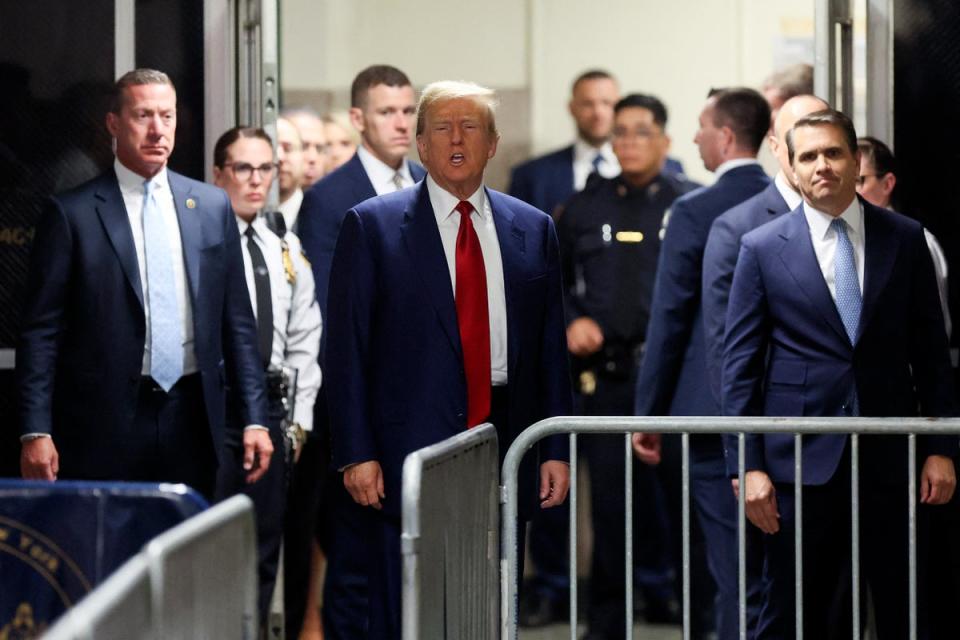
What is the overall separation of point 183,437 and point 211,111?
4.70 ft

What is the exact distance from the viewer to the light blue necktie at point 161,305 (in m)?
5.41

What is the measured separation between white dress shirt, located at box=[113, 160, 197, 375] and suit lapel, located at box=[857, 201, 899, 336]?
6.06 ft

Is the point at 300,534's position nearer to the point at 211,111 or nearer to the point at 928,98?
the point at 211,111

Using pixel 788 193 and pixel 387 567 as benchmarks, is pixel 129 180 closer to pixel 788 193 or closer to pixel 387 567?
pixel 387 567

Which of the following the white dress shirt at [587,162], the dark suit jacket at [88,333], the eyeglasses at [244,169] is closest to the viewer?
the dark suit jacket at [88,333]

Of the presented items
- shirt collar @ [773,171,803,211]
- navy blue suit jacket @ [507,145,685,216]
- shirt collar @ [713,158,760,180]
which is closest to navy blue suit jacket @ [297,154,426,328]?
shirt collar @ [713,158,760,180]

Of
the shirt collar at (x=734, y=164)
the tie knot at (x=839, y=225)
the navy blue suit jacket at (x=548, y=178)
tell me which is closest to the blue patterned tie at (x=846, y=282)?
the tie knot at (x=839, y=225)

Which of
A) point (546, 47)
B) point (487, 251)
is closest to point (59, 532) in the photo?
point (487, 251)

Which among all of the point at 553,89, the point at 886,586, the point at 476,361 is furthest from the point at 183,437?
the point at 553,89

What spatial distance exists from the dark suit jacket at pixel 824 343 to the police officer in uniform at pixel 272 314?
1.68m

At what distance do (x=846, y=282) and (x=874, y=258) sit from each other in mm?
96

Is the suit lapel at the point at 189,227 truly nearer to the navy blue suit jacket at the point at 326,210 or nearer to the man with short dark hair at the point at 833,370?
the navy blue suit jacket at the point at 326,210

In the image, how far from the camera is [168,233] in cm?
553

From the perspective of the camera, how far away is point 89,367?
17.7ft
